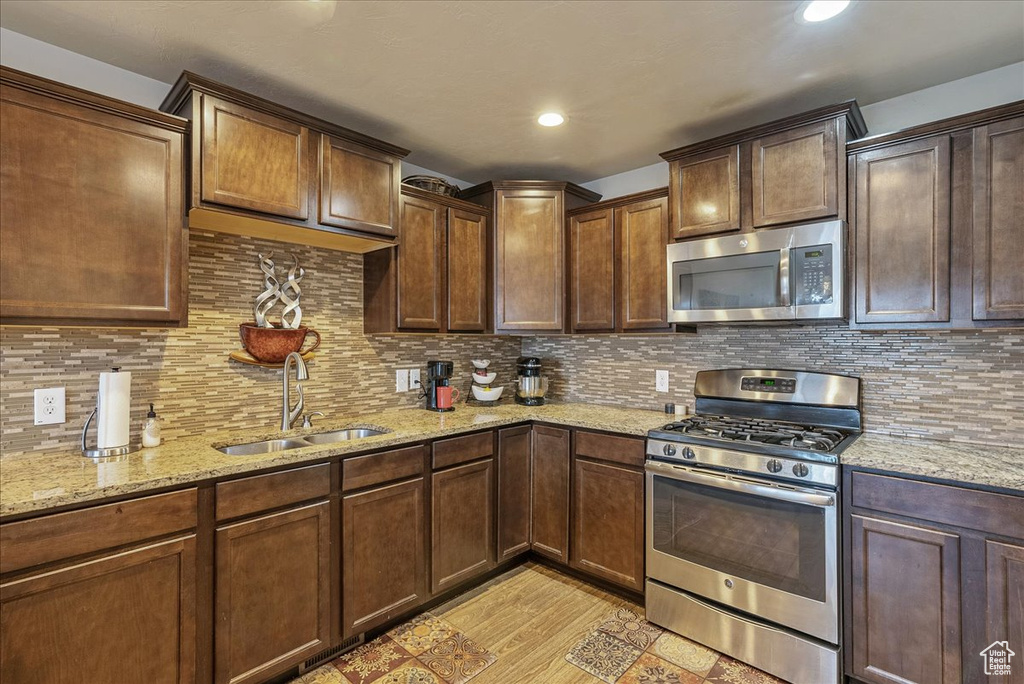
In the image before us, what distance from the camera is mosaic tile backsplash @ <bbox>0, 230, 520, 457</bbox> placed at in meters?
1.85

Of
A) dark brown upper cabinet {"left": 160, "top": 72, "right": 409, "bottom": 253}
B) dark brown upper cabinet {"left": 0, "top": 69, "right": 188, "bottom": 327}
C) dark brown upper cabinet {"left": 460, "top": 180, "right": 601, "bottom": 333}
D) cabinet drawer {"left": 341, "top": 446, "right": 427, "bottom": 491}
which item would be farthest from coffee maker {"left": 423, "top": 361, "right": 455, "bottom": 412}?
dark brown upper cabinet {"left": 0, "top": 69, "right": 188, "bottom": 327}

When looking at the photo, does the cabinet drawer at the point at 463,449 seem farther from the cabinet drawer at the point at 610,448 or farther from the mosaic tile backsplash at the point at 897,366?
the mosaic tile backsplash at the point at 897,366

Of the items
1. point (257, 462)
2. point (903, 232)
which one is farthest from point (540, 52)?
point (257, 462)

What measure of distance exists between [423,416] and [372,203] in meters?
1.20

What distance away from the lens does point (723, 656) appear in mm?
2156

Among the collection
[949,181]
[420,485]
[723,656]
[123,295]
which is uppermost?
[949,181]

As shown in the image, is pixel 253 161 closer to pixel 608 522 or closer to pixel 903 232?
pixel 608 522

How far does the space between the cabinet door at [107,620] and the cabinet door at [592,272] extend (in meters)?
2.27

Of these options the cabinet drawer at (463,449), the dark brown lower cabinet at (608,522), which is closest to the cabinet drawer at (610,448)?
the dark brown lower cabinet at (608,522)

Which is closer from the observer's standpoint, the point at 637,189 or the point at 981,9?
the point at 981,9

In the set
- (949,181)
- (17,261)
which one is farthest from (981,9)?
(17,261)

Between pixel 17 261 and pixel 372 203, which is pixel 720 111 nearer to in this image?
pixel 372 203

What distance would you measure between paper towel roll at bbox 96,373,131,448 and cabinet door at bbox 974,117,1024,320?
10.9 feet

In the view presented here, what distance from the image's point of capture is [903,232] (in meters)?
2.04
